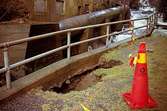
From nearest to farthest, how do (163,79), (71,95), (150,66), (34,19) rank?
(71,95)
(163,79)
(150,66)
(34,19)

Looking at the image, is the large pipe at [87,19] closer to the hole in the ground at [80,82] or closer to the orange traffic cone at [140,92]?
the hole in the ground at [80,82]

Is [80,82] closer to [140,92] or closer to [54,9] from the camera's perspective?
[140,92]

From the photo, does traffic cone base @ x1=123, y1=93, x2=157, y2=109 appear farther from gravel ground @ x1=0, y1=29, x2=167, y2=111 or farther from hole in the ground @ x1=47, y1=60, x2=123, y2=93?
hole in the ground @ x1=47, y1=60, x2=123, y2=93

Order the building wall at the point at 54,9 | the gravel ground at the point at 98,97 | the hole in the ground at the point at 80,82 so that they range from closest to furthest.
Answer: the gravel ground at the point at 98,97
the hole in the ground at the point at 80,82
the building wall at the point at 54,9

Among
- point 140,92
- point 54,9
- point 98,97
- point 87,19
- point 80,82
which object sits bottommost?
point 80,82

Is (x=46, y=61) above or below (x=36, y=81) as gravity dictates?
below

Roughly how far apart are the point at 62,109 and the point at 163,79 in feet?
8.73

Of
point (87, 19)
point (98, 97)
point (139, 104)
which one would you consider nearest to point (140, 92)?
point (139, 104)

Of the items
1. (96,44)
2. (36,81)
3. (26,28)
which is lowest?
(96,44)

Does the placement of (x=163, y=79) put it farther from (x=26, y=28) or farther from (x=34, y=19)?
(x=34, y=19)

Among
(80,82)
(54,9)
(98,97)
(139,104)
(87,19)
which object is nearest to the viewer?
(139,104)

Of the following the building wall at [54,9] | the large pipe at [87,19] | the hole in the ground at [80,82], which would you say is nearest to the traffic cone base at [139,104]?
the hole in the ground at [80,82]

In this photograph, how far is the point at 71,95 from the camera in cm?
490

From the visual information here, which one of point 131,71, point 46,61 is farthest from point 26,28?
point 131,71
